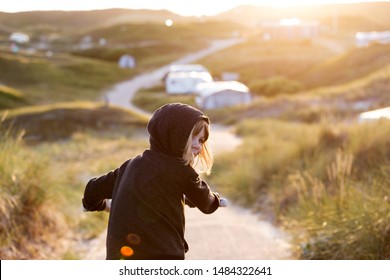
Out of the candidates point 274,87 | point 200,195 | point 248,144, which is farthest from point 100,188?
point 274,87

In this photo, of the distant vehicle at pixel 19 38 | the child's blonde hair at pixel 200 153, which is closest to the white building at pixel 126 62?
the distant vehicle at pixel 19 38

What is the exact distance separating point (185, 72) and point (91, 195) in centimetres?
4267

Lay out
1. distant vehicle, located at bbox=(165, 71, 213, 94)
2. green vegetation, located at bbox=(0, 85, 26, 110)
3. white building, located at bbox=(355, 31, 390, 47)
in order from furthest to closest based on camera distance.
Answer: white building, located at bbox=(355, 31, 390, 47)
distant vehicle, located at bbox=(165, 71, 213, 94)
green vegetation, located at bbox=(0, 85, 26, 110)

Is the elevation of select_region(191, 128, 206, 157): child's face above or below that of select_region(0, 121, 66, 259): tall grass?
above

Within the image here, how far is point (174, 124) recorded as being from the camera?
259 cm

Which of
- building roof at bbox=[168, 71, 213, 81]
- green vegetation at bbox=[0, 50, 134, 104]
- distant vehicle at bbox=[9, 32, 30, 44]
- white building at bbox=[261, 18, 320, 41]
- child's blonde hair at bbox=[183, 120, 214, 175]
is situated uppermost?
child's blonde hair at bbox=[183, 120, 214, 175]

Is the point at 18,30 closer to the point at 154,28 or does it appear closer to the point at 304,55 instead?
the point at 154,28

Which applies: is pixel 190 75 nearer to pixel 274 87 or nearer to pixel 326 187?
pixel 274 87

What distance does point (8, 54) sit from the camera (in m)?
50.8

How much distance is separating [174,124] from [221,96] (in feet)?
111

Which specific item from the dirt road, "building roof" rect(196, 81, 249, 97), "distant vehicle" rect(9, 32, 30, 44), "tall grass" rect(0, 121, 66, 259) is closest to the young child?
"tall grass" rect(0, 121, 66, 259)

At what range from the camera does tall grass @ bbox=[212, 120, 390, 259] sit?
484 centimetres

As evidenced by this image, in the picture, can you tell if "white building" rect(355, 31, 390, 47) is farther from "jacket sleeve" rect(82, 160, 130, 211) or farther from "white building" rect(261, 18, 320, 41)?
"jacket sleeve" rect(82, 160, 130, 211)
